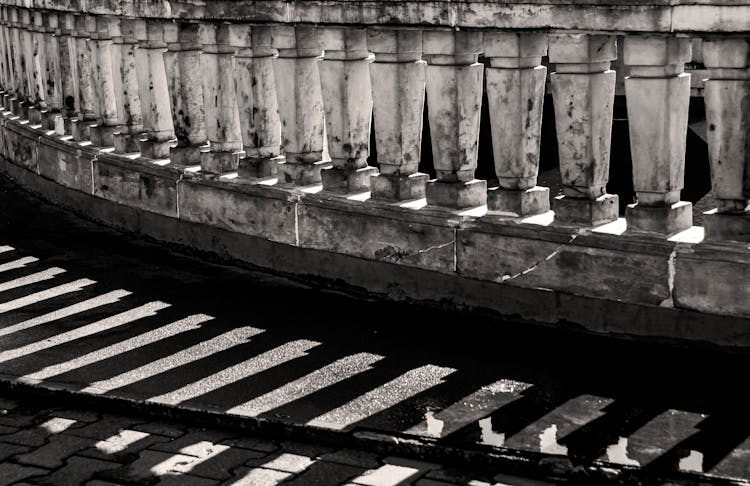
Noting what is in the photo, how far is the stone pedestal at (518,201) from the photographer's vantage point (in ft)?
25.1

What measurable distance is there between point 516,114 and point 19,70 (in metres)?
7.83

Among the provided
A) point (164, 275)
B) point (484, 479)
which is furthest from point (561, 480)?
point (164, 275)

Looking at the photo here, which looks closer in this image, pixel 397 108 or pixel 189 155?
pixel 397 108

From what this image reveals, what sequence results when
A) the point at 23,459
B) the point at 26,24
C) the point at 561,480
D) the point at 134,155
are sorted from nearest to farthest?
the point at 561,480
the point at 23,459
the point at 134,155
the point at 26,24

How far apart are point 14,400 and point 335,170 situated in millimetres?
2602

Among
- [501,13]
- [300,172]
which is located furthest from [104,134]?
[501,13]

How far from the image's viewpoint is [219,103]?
9516 millimetres

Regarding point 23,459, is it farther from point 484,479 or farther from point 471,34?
point 471,34

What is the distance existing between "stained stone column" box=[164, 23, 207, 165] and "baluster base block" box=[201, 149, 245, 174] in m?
0.40

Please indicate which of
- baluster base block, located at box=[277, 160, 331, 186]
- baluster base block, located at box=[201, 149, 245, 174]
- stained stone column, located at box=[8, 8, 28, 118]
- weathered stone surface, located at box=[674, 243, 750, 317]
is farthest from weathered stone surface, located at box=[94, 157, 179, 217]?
weathered stone surface, located at box=[674, 243, 750, 317]

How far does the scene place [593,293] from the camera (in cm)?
731

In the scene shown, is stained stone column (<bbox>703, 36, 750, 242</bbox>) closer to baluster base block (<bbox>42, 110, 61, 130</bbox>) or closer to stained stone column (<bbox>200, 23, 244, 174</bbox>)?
stained stone column (<bbox>200, 23, 244, 174</bbox>)

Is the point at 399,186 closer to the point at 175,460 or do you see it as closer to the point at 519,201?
the point at 519,201

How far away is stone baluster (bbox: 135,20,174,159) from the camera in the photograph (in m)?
10.2
